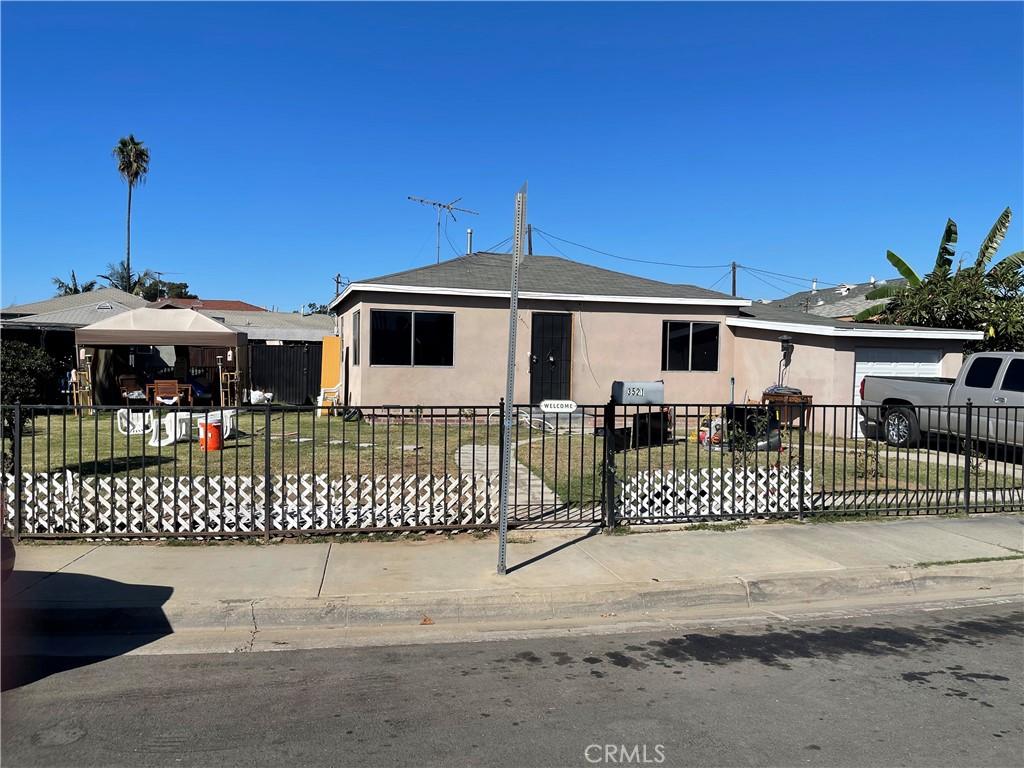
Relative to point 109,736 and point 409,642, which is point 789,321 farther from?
point 109,736

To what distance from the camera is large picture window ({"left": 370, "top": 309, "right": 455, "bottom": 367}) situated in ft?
56.0

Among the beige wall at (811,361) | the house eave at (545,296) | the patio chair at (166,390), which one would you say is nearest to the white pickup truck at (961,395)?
the beige wall at (811,361)

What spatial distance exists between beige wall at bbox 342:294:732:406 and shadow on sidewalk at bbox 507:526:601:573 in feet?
31.6

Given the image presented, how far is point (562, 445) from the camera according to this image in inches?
508

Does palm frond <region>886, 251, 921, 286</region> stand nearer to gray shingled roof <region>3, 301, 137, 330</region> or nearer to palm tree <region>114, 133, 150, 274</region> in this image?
gray shingled roof <region>3, 301, 137, 330</region>

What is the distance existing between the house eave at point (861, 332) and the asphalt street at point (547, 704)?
40.3 ft

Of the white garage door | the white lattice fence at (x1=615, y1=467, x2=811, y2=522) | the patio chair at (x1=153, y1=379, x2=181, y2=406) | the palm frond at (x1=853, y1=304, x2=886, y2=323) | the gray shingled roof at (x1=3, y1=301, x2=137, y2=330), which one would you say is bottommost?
the white lattice fence at (x1=615, y1=467, x2=811, y2=522)

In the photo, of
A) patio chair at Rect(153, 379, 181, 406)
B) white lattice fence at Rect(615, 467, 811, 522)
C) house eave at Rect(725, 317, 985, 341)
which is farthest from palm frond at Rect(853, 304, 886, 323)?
patio chair at Rect(153, 379, 181, 406)

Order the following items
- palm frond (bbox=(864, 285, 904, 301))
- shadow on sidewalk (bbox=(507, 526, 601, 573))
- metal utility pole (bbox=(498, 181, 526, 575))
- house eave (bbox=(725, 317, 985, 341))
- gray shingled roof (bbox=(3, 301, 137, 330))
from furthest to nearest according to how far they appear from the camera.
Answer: palm frond (bbox=(864, 285, 904, 301))
gray shingled roof (bbox=(3, 301, 137, 330))
house eave (bbox=(725, 317, 985, 341))
shadow on sidewalk (bbox=(507, 526, 601, 573))
metal utility pole (bbox=(498, 181, 526, 575))

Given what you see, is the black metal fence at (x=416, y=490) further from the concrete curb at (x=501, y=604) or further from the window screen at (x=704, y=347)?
the window screen at (x=704, y=347)

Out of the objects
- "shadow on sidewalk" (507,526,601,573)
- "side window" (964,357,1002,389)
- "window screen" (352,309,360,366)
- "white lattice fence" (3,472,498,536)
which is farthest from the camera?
"window screen" (352,309,360,366)

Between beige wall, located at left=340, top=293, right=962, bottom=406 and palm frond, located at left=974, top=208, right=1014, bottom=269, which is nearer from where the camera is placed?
beige wall, located at left=340, top=293, right=962, bottom=406

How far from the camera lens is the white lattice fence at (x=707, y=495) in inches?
329

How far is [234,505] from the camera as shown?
24.5 feet
